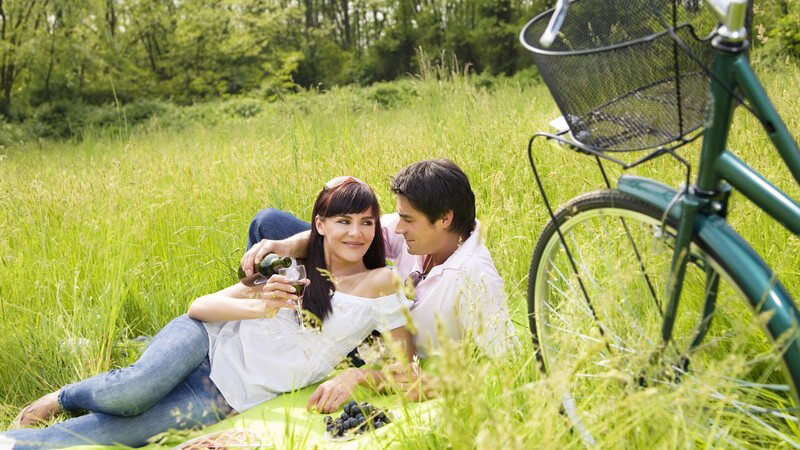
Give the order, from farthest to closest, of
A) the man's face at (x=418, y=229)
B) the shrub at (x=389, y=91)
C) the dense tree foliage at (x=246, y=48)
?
1. the dense tree foliage at (x=246, y=48)
2. the shrub at (x=389, y=91)
3. the man's face at (x=418, y=229)

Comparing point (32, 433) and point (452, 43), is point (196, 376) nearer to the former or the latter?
point (32, 433)

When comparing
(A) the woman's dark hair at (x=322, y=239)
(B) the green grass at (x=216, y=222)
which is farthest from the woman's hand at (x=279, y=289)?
(B) the green grass at (x=216, y=222)

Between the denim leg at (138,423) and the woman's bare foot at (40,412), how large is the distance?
311 millimetres

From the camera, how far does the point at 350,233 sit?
3326 millimetres

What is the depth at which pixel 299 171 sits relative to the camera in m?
5.22

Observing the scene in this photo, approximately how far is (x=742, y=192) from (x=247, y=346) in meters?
2.28

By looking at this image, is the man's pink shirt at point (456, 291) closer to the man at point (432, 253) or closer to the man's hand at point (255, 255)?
the man at point (432, 253)

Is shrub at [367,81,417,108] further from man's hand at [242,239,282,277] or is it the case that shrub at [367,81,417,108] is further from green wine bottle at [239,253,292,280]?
green wine bottle at [239,253,292,280]

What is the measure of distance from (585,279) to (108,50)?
2472 centimetres

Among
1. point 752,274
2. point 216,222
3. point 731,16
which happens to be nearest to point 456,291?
point 752,274

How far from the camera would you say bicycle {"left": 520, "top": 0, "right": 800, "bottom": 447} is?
1.68 meters

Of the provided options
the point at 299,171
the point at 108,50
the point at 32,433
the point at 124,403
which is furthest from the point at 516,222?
the point at 108,50

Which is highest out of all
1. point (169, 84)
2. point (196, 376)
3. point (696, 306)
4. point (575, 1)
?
point (575, 1)

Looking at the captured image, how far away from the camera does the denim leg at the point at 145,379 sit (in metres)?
3.06
